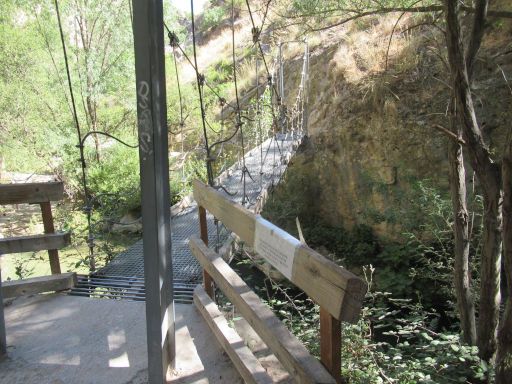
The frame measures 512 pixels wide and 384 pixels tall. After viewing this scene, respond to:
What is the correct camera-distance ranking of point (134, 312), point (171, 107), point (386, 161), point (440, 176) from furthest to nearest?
1. point (171, 107)
2. point (386, 161)
3. point (440, 176)
4. point (134, 312)

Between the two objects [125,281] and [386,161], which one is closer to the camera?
[125,281]

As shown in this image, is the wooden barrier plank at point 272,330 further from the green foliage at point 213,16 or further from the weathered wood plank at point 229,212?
the green foliage at point 213,16

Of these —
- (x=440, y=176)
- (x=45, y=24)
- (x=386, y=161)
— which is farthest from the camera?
(x=45, y=24)

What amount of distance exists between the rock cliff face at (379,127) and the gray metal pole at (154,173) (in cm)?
405

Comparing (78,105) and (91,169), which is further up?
(78,105)

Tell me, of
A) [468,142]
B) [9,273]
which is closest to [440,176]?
[468,142]

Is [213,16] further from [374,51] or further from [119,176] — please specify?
[374,51]

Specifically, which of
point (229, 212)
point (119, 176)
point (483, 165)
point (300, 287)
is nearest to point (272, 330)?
point (300, 287)

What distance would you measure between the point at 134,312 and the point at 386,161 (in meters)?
4.40

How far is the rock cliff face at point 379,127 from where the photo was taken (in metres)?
5.20

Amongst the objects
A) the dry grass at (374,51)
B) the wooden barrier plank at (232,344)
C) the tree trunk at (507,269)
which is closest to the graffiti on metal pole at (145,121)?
the wooden barrier plank at (232,344)

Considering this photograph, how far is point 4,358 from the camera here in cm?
157

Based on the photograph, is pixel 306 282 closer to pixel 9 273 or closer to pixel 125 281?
pixel 125 281

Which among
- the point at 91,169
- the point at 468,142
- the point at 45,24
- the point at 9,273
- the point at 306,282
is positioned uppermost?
the point at 45,24
